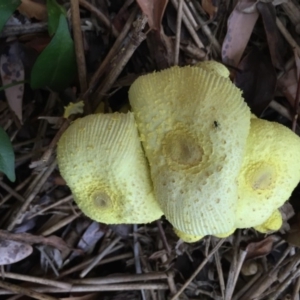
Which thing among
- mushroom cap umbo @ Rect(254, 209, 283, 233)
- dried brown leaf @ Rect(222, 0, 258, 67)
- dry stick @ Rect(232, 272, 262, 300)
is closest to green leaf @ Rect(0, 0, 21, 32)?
dried brown leaf @ Rect(222, 0, 258, 67)

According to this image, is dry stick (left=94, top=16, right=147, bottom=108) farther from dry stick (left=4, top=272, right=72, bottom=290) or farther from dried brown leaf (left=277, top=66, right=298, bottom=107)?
dry stick (left=4, top=272, right=72, bottom=290)

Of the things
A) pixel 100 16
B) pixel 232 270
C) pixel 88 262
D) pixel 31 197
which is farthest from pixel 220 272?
pixel 100 16

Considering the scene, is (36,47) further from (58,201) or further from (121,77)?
(58,201)

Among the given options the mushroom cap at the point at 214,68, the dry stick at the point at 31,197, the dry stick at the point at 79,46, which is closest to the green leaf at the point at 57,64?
the dry stick at the point at 79,46

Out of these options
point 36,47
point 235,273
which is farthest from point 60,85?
point 235,273

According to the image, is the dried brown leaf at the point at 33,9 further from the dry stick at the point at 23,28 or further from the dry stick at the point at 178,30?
the dry stick at the point at 178,30

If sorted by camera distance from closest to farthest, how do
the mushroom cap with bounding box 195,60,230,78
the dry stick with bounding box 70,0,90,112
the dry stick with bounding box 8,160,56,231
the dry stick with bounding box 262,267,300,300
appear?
1. the mushroom cap with bounding box 195,60,230,78
2. the dry stick with bounding box 70,0,90,112
3. the dry stick with bounding box 8,160,56,231
4. the dry stick with bounding box 262,267,300,300

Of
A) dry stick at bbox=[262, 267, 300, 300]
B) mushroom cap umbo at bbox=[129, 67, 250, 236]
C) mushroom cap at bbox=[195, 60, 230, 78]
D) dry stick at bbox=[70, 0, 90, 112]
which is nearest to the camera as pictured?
mushroom cap umbo at bbox=[129, 67, 250, 236]

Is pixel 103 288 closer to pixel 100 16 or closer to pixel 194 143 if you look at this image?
pixel 194 143
